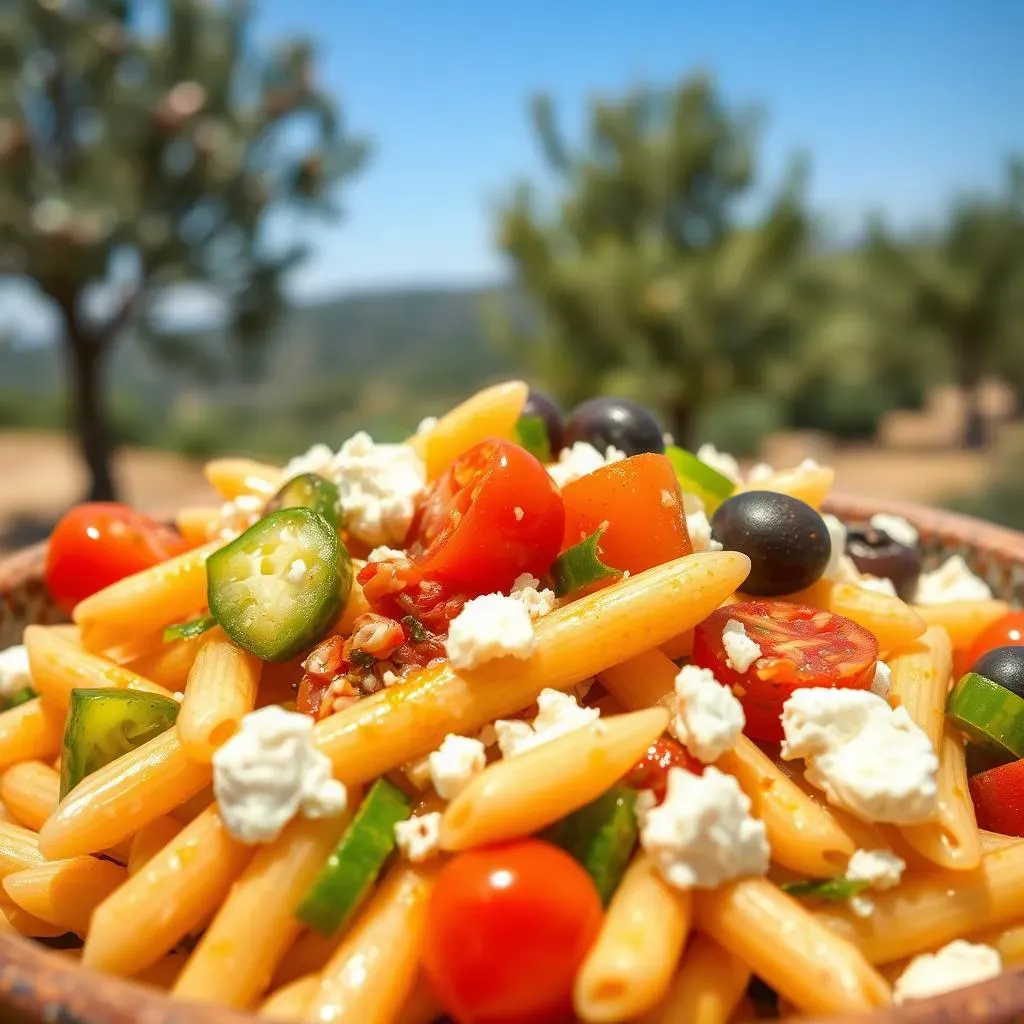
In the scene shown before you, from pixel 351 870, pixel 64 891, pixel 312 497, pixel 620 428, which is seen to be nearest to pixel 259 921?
pixel 351 870

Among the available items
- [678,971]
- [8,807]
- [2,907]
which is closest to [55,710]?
[8,807]

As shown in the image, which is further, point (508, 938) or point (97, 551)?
point (97, 551)

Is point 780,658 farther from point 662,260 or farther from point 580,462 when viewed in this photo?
point 662,260

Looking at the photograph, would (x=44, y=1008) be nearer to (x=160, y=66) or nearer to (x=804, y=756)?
(x=804, y=756)

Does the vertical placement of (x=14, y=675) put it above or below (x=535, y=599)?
below

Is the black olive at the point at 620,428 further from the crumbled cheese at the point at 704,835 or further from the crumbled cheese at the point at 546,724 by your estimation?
the crumbled cheese at the point at 704,835
